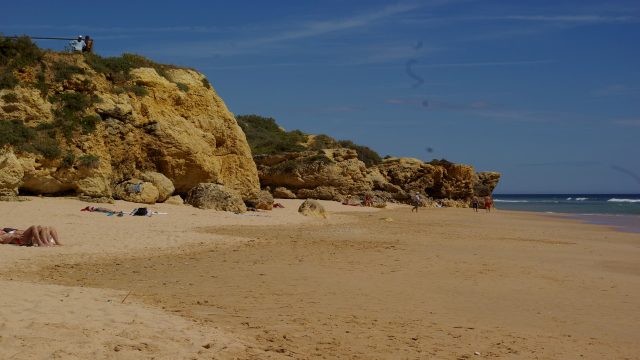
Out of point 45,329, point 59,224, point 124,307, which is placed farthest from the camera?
point 59,224

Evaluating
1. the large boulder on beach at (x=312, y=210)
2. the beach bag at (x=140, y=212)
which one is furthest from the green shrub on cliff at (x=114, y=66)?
the large boulder on beach at (x=312, y=210)

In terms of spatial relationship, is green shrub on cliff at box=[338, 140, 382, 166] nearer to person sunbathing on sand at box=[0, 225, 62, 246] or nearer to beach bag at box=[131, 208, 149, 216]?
beach bag at box=[131, 208, 149, 216]

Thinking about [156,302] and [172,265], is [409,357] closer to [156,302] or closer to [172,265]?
[156,302]

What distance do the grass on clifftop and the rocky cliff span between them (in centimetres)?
1830

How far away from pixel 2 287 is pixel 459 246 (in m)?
12.0

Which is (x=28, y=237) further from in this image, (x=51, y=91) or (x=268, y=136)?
(x=268, y=136)

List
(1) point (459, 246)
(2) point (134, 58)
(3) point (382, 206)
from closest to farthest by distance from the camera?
1. (1) point (459, 246)
2. (2) point (134, 58)
3. (3) point (382, 206)

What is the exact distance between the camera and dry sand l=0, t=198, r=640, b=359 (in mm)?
6086

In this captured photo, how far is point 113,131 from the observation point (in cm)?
2284

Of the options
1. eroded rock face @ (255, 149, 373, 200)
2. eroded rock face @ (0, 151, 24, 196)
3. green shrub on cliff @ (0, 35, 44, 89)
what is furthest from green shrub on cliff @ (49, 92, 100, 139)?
eroded rock face @ (255, 149, 373, 200)

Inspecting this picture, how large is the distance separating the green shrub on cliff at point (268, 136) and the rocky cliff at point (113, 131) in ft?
60.4

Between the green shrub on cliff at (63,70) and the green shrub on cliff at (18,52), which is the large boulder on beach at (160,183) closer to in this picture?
the green shrub on cliff at (63,70)

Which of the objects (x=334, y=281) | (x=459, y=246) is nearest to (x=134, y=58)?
(x=459, y=246)

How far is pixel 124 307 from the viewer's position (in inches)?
278
